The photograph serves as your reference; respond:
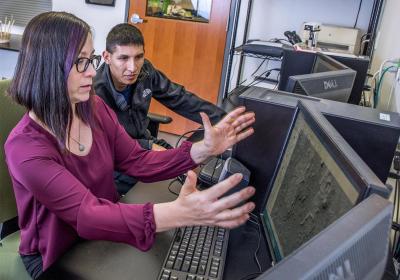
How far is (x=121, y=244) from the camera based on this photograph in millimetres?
923

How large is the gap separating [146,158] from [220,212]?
0.67 m

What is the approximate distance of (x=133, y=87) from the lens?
6.50 ft

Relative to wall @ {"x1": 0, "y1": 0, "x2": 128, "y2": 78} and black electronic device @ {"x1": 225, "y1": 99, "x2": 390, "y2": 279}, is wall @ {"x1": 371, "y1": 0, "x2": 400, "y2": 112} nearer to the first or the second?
black electronic device @ {"x1": 225, "y1": 99, "x2": 390, "y2": 279}

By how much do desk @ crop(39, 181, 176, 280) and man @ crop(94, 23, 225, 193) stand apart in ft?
2.93

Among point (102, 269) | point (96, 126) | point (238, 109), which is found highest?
point (238, 109)

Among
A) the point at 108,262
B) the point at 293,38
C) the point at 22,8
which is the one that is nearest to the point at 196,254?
the point at 108,262

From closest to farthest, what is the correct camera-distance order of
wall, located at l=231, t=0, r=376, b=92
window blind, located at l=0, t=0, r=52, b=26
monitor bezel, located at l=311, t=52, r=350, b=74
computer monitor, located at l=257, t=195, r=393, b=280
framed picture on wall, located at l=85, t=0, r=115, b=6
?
1. computer monitor, located at l=257, t=195, r=393, b=280
2. monitor bezel, located at l=311, t=52, r=350, b=74
3. wall, located at l=231, t=0, r=376, b=92
4. framed picture on wall, located at l=85, t=0, r=115, b=6
5. window blind, located at l=0, t=0, r=52, b=26

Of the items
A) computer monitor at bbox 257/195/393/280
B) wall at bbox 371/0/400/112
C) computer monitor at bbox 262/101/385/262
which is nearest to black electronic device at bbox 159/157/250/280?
computer monitor at bbox 262/101/385/262

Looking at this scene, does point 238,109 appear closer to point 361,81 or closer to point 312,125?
point 312,125

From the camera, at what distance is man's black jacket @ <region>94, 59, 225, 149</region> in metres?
1.86

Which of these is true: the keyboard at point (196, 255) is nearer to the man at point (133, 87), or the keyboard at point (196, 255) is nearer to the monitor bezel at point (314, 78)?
the monitor bezel at point (314, 78)

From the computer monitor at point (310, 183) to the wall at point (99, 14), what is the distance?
3.08 meters

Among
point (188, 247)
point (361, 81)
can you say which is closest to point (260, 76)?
point (361, 81)

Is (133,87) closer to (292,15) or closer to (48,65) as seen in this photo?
(48,65)
